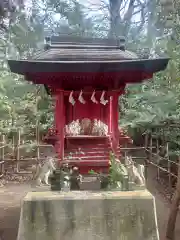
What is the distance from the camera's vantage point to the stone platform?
422 centimetres

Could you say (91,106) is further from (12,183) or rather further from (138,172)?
(12,183)

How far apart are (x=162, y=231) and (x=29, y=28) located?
9.63 meters

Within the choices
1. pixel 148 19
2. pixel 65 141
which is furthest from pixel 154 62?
pixel 148 19

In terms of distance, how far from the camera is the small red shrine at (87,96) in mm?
5184

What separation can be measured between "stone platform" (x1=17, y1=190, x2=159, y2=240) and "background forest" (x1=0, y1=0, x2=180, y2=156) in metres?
3.30

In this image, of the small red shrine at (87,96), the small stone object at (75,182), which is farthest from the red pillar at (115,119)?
the small stone object at (75,182)

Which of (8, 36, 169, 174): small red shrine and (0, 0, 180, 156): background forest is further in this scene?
(0, 0, 180, 156): background forest

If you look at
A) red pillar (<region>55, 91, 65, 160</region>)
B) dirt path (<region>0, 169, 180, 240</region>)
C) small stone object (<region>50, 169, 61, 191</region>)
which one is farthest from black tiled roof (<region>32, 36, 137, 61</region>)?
dirt path (<region>0, 169, 180, 240</region>)

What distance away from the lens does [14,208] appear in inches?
276

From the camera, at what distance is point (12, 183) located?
9.34m

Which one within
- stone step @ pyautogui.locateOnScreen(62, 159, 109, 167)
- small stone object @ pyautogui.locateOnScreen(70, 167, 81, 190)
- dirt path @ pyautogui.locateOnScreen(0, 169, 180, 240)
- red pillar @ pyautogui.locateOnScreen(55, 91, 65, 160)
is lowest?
dirt path @ pyautogui.locateOnScreen(0, 169, 180, 240)

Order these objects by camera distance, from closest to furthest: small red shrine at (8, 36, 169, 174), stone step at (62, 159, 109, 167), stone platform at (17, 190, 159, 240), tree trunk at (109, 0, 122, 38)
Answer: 1. stone platform at (17, 190, 159, 240)
2. small red shrine at (8, 36, 169, 174)
3. stone step at (62, 159, 109, 167)
4. tree trunk at (109, 0, 122, 38)

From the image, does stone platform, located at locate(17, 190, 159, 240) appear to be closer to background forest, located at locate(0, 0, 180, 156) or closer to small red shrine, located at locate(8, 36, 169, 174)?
small red shrine, located at locate(8, 36, 169, 174)

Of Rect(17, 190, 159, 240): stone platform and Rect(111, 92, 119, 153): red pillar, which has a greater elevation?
Rect(111, 92, 119, 153): red pillar
